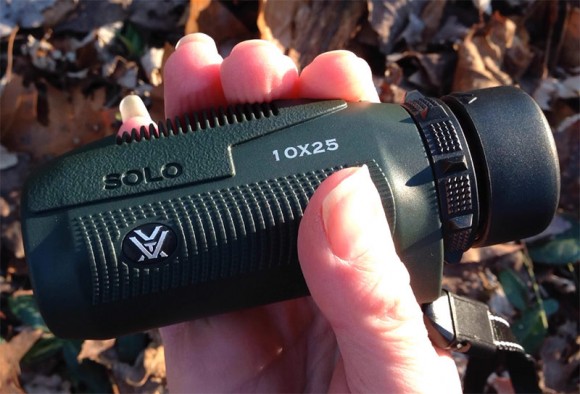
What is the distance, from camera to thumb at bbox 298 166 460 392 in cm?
103

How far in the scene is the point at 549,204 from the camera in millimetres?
1159

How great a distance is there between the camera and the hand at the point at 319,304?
1045mm

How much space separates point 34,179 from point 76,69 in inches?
50.3

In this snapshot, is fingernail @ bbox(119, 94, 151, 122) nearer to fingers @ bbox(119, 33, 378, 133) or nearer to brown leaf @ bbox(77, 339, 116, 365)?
fingers @ bbox(119, 33, 378, 133)

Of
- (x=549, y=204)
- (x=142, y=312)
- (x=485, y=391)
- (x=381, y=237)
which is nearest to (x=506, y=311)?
(x=485, y=391)

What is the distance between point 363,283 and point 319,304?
0.10 metres

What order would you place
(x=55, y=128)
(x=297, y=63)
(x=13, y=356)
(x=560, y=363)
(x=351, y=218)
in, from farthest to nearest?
(x=297, y=63) → (x=55, y=128) → (x=560, y=363) → (x=13, y=356) → (x=351, y=218)

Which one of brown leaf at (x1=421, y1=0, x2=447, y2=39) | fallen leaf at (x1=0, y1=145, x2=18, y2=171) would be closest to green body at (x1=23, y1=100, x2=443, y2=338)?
fallen leaf at (x1=0, y1=145, x2=18, y2=171)

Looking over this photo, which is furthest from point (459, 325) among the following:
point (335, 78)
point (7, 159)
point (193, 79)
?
point (7, 159)

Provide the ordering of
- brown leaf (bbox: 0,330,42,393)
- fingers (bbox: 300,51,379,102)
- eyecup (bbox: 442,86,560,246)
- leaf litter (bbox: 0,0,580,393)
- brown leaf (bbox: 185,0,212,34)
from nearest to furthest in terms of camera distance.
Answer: eyecup (bbox: 442,86,560,246) < fingers (bbox: 300,51,379,102) < brown leaf (bbox: 0,330,42,393) < leaf litter (bbox: 0,0,580,393) < brown leaf (bbox: 185,0,212,34)

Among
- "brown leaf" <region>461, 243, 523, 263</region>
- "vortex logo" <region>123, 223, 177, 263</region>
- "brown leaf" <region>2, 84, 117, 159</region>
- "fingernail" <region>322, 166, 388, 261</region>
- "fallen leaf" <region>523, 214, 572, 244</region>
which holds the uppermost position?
"fingernail" <region>322, 166, 388, 261</region>

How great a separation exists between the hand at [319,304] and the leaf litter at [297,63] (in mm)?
502

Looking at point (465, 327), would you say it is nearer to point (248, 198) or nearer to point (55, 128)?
point (248, 198)

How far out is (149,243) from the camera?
1064 millimetres
